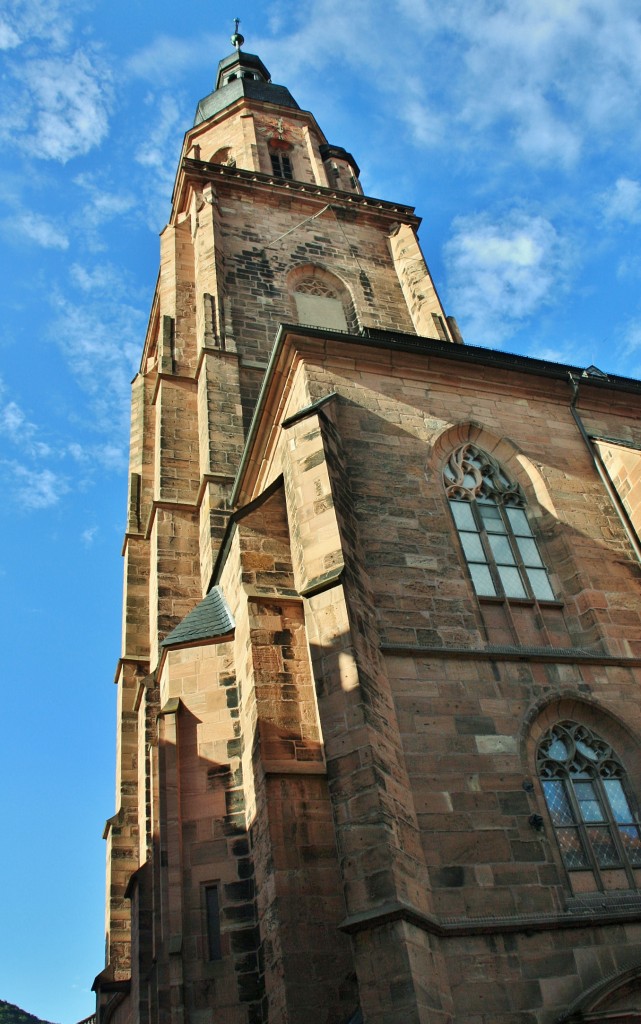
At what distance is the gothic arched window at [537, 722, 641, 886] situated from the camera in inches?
301

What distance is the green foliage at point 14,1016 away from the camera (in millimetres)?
29469

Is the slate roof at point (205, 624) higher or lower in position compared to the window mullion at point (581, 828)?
higher

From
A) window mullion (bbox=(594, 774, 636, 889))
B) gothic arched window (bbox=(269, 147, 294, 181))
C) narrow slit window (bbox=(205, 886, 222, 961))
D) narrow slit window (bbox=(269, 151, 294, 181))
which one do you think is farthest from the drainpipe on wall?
narrow slit window (bbox=(269, 151, 294, 181))

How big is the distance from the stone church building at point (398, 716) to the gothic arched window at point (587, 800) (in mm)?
20

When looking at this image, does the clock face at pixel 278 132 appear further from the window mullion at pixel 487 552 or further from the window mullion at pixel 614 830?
the window mullion at pixel 614 830

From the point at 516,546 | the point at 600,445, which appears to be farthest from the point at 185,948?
the point at 600,445

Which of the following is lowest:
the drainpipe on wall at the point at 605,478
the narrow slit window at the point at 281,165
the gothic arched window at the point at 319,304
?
the drainpipe on wall at the point at 605,478

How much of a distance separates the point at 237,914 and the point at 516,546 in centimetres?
453

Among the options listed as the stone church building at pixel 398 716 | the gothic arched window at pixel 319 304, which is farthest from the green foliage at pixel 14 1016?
the gothic arched window at pixel 319 304

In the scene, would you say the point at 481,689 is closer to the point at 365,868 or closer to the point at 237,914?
the point at 365,868

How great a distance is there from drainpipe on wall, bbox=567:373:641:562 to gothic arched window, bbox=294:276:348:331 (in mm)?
7989

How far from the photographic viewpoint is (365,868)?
6516mm

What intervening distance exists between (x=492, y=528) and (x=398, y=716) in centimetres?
294

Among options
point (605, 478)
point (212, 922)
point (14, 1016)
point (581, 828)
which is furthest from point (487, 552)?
point (14, 1016)
